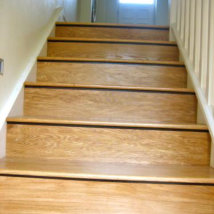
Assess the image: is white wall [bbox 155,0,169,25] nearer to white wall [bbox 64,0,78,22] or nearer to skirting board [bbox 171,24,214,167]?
white wall [bbox 64,0,78,22]

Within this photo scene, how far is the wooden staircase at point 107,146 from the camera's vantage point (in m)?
0.82

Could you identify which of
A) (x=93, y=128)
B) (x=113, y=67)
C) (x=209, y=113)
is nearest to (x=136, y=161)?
(x=93, y=128)

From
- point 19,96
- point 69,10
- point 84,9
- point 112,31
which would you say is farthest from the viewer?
point 84,9

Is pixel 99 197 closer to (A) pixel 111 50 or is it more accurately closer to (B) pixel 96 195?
(B) pixel 96 195

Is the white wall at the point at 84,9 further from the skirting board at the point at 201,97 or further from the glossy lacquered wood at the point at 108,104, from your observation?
the glossy lacquered wood at the point at 108,104

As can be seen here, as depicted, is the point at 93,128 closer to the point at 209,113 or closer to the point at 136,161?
the point at 136,161

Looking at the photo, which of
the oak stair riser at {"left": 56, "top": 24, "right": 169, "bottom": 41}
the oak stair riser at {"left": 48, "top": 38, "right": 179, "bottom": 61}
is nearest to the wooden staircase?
the oak stair riser at {"left": 48, "top": 38, "right": 179, "bottom": 61}

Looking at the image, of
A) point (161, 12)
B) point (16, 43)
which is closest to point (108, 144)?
point (16, 43)

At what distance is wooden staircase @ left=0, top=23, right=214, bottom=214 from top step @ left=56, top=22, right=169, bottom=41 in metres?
0.59

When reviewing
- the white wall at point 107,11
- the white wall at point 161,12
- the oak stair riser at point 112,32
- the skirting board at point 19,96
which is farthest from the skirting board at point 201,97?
the white wall at point 107,11

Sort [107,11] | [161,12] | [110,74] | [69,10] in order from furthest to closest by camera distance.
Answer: [107,11] → [161,12] → [69,10] → [110,74]

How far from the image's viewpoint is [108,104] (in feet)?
4.19

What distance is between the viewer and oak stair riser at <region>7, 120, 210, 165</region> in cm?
104

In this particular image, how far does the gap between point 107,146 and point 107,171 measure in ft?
0.62
